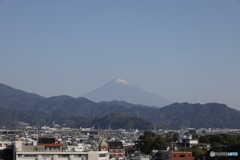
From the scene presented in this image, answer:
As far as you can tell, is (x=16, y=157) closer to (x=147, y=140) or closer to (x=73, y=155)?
(x=73, y=155)

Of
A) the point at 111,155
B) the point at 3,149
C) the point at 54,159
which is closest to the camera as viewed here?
the point at 54,159

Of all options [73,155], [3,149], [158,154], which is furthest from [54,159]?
[158,154]

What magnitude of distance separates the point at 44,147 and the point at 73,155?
3.58 meters

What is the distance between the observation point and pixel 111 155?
231 feet

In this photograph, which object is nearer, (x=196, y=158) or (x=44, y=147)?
(x=44, y=147)

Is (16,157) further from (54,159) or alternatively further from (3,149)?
(3,149)

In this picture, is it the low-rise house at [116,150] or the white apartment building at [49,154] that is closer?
the white apartment building at [49,154]

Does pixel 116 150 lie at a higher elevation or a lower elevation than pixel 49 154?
higher

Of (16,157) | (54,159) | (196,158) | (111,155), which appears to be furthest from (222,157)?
(111,155)

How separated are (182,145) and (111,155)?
14.0 m

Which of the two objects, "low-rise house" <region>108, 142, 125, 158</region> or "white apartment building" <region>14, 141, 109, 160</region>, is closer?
"white apartment building" <region>14, 141, 109, 160</region>

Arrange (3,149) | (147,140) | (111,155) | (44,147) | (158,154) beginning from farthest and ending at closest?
(147,140) < (111,155) < (158,154) < (3,149) < (44,147)

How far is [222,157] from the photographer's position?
1693 inches

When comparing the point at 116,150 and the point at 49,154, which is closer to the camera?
the point at 49,154
